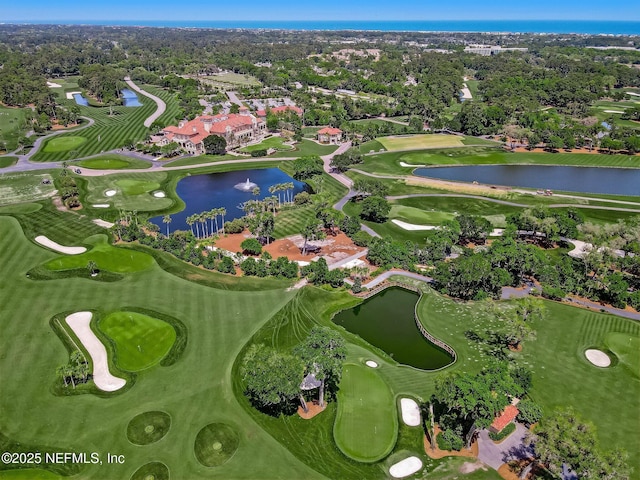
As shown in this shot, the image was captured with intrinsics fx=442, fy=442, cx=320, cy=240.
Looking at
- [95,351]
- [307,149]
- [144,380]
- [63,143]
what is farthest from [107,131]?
[144,380]

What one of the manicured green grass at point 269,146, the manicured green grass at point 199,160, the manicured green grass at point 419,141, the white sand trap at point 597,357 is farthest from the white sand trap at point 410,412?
the manicured green grass at point 419,141

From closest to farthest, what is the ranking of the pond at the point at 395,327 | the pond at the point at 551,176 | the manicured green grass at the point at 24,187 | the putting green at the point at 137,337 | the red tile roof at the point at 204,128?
1. the putting green at the point at 137,337
2. the pond at the point at 395,327
3. the manicured green grass at the point at 24,187
4. the pond at the point at 551,176
5. the red tile roof at the point at 204,128

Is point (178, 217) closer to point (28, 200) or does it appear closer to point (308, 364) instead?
point (28, 200)

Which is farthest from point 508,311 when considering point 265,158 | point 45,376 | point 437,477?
point 265,158

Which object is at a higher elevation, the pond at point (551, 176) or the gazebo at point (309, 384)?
the gazebo at point (309, 384)

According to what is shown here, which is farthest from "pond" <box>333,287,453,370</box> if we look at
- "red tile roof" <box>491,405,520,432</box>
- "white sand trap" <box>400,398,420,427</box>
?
"red tile roof" <box>491,405,520,432</box>

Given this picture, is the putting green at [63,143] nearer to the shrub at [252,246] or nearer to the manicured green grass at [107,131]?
the manicured green grass at [107,131]
